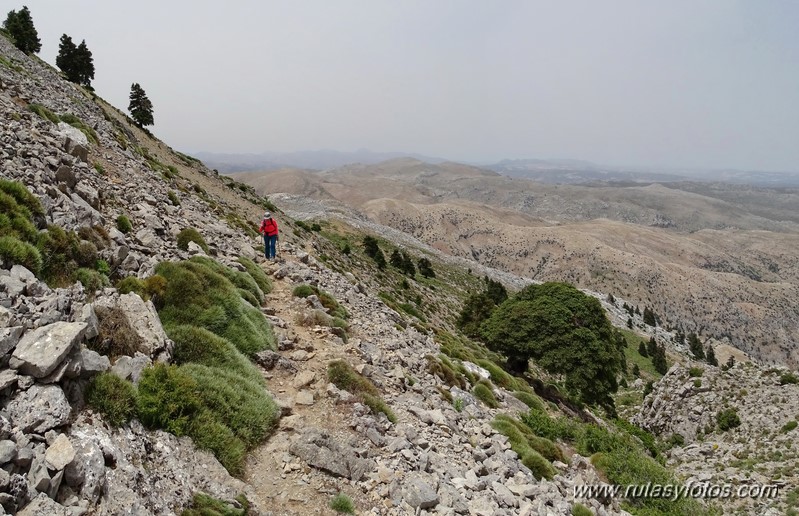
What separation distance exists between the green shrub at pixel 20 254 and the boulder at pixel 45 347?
9.69 feet

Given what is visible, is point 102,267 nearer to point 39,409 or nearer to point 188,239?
point 39,409

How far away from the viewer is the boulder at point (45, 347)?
6176mm

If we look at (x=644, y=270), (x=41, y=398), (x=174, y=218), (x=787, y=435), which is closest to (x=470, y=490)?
(x=41, y=398)

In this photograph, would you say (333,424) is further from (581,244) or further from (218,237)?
(581,244)

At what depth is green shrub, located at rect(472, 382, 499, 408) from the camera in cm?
1875

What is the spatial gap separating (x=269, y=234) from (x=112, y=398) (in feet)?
54.7

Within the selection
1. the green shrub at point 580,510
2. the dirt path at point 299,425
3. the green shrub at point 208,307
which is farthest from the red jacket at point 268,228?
the green shrub at point 580,510

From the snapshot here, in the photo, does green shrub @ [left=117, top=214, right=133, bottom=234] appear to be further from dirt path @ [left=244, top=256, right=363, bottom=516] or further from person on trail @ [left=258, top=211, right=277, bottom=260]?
person on trail @ [left=258, top=211, right=277, bottom=260]

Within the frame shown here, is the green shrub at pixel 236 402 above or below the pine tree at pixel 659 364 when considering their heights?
above

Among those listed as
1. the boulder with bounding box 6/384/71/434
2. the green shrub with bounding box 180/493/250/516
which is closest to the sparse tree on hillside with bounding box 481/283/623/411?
the green shrub with bounding box 180/493/250/516

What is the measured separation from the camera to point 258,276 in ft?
64.4

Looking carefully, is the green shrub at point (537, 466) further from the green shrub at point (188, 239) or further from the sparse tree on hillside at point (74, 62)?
the sparse tree on hillside at point (74, 62)

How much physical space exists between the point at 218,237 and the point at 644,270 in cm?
17773

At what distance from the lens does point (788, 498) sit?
61.9ft
